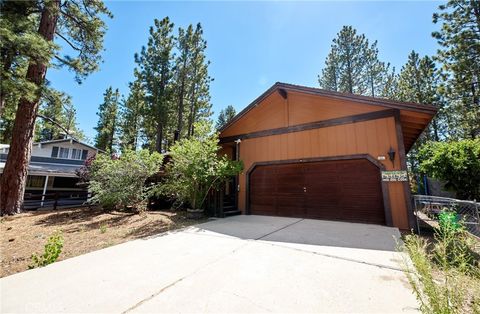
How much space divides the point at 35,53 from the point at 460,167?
53.8ft

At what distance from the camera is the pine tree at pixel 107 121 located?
1110 inches

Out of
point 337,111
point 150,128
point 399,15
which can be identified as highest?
point 399,15

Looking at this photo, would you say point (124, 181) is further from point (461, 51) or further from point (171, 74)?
point (461, 51)

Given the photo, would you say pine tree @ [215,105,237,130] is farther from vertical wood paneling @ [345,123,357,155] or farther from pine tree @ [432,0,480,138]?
vertical wood paneling @ [345,123,357,155]

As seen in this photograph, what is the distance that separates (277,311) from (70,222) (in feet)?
25.5

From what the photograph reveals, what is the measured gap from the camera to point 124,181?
8188 millimetres

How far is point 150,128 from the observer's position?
67.2ft

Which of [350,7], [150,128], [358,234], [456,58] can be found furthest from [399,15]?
[150,128]

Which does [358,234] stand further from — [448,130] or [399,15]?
[448,130]

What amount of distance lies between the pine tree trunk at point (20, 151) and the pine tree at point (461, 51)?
66.6ft

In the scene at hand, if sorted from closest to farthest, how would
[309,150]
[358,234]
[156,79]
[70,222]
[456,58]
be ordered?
[358,234]
[70,222]
[309,150]
[456,58]
[156,79]

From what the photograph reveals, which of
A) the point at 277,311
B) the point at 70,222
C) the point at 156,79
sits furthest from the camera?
the point at 156,79

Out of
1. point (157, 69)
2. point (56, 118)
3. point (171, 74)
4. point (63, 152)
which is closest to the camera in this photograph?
point (157, 69)

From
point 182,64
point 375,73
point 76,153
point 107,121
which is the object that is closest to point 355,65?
point 375,73
